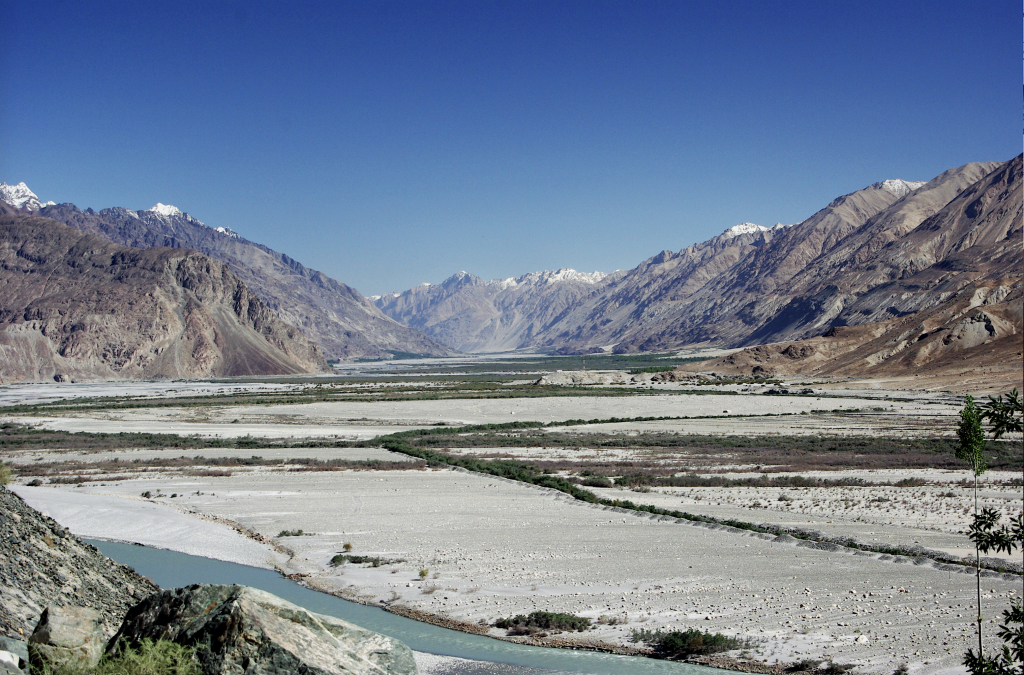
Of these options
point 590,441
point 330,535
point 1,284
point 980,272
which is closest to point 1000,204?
point 980,272

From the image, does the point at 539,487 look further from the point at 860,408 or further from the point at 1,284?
the point at 1,284

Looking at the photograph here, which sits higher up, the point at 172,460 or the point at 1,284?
the point at 1,284

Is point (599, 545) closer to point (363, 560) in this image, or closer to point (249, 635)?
point (363, 560)

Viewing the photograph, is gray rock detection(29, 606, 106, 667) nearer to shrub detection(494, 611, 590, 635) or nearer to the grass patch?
the grass patch

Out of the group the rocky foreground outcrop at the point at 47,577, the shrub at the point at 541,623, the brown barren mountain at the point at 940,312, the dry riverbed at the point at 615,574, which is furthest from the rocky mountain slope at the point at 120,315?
the shrub at the point at 541,623

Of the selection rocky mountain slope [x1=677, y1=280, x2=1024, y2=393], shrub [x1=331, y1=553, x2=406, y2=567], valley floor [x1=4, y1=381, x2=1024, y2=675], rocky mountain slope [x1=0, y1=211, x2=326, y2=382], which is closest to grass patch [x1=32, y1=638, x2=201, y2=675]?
valley floor [x1=4, y1=381, x2=1024, y2=675]

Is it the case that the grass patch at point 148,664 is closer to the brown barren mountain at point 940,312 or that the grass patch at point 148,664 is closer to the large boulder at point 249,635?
the large boulder at point 249,635
